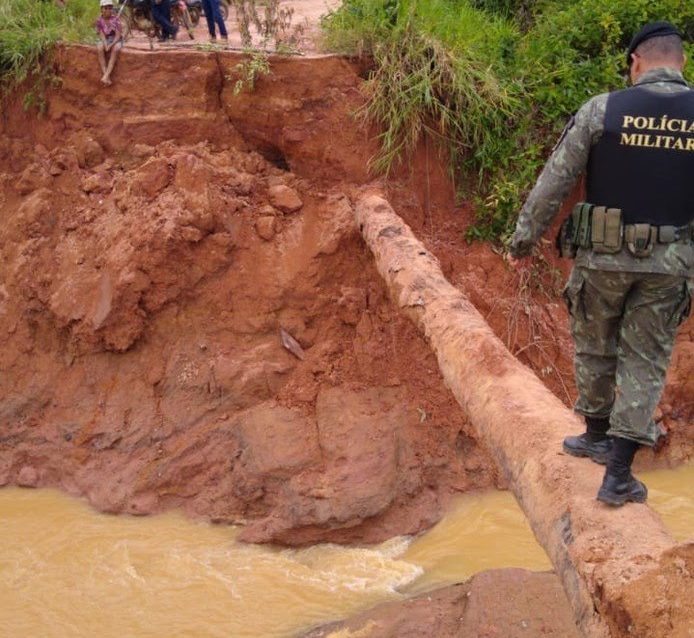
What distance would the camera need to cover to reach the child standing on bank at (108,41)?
623 centimetres

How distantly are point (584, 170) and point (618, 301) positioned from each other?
490mm

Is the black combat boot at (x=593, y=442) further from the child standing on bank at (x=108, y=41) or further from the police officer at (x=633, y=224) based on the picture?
the child standing on bank at (x=108, y=41)

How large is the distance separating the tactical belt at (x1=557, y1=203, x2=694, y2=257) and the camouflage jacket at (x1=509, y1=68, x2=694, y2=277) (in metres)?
0.03

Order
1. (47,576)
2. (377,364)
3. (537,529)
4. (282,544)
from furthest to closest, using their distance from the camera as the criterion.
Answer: (377,364) < (282,544) < (47,576) < (537,529)

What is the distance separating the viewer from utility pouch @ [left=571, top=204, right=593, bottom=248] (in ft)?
9.34

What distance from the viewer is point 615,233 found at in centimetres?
279

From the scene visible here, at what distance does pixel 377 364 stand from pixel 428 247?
0.96 metres

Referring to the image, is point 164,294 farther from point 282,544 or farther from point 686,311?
point 686,311

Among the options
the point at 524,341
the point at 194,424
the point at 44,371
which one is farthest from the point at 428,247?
the point at 44,371

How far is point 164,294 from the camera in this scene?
5.88m

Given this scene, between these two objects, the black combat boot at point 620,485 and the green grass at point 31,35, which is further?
the green grass at point 31,35

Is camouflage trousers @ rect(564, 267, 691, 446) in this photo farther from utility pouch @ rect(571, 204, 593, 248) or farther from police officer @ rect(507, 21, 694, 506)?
utility pouch @ rect(571, 204, 593, 248)

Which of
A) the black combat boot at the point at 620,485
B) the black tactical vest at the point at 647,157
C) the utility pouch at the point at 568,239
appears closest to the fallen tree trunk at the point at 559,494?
the black combat boot at the point at 620,485

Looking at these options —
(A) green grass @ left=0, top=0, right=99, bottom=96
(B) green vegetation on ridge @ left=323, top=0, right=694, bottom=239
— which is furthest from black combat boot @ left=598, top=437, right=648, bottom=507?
(A) green grass @ left=0, top=0, right=99, bottom=96
